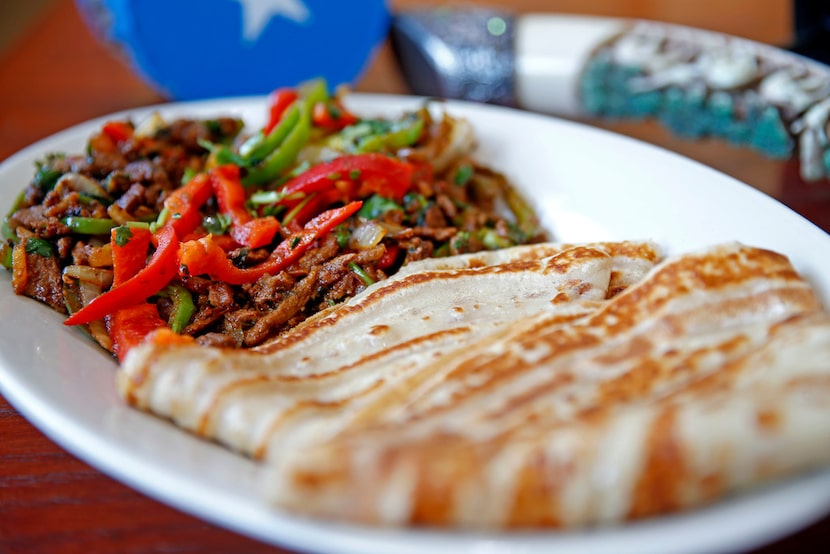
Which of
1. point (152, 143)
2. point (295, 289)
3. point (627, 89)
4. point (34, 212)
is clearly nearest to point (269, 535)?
point (295, 289)

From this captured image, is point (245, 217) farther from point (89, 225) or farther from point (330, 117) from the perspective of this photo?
point (330, 117)

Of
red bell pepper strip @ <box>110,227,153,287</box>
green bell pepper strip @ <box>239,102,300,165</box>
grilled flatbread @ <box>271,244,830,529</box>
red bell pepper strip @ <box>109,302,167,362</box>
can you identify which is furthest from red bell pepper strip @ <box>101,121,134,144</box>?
grilled flatbread @ <box>271,244,830,529</box>

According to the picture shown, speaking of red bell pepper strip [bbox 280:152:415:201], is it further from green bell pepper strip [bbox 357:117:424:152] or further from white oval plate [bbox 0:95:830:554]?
white oval plate [bbox 0:95:830:554]

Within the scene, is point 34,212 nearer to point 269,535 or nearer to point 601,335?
point 269,535

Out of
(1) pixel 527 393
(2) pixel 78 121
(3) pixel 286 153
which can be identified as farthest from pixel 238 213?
(2) pixel 78 121

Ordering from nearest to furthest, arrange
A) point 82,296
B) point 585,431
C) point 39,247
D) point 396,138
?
1. point 585,431
2. point 82,296
3. point 39,247
4. point 396,138

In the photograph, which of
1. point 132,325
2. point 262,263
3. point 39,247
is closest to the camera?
point 132,325
